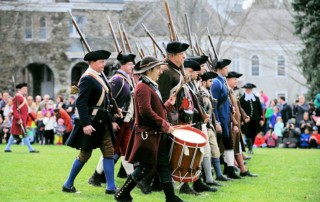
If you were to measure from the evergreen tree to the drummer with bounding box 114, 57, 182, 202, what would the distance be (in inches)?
756

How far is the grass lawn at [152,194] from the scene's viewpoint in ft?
35.2

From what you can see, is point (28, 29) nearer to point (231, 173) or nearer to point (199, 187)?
point (231, 173)

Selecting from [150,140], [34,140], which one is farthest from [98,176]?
[34,140]

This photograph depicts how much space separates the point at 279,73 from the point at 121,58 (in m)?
45.1

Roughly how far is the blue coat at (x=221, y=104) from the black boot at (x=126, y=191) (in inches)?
142

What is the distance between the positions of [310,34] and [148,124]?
20.0 metres

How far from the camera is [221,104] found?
42.9 ft

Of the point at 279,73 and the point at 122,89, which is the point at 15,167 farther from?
the point at 279,73

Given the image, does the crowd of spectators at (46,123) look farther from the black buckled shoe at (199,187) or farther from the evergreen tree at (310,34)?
the black buckled shoe at (199,187)

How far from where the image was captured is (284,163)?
1709 cm

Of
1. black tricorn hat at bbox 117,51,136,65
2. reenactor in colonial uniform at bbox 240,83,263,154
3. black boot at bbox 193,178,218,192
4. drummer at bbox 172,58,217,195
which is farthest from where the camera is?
reenactor in colonial uniform at bbox 240,83,263,154

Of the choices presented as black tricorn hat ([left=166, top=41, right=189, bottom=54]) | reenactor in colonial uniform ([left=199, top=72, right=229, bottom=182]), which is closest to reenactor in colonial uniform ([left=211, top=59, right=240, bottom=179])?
reenactor in colonial uniform ([left=199, top=72, right=229, bottom=182])

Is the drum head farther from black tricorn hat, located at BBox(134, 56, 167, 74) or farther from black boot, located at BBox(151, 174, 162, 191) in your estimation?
black boot, located at BBox(151, 174, 162, 191)

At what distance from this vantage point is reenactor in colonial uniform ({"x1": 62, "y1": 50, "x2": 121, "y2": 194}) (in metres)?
10.7
